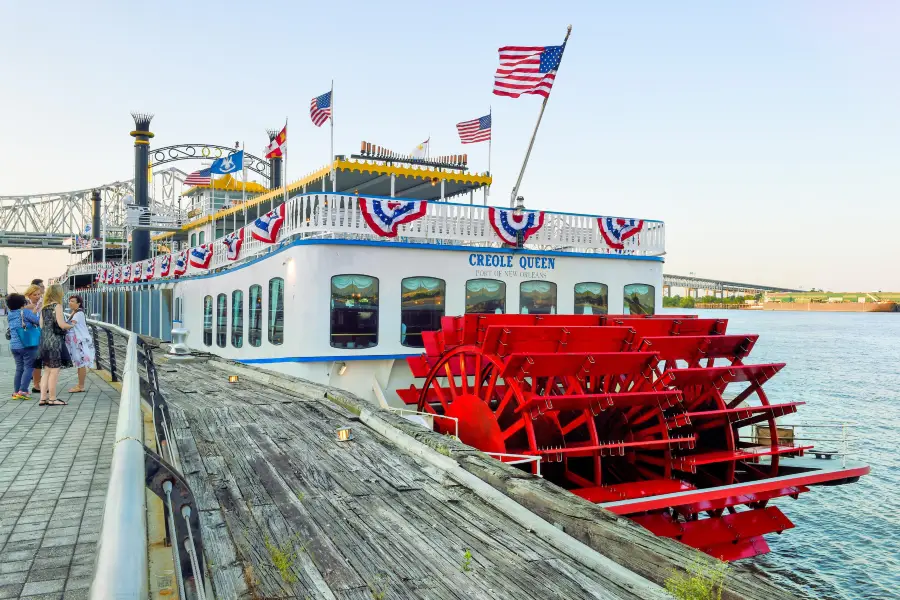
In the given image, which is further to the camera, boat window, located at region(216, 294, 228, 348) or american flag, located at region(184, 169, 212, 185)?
american flag, located at region(184, 169, 212, 185)

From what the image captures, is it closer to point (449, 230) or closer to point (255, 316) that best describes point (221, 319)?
point (255, 316)

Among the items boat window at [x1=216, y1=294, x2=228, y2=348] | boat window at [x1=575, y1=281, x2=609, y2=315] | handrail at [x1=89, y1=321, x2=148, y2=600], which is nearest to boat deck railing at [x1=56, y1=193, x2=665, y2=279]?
boat window at [x1=575, y1=281, x2=609, y2=315]

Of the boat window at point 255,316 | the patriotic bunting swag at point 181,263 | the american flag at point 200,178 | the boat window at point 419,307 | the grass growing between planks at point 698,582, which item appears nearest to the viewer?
the grass growing between planks at point 698,582

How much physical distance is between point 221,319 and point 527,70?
761 cm

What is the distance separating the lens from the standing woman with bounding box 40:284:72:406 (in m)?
7.73

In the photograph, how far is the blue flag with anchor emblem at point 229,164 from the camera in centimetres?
1622

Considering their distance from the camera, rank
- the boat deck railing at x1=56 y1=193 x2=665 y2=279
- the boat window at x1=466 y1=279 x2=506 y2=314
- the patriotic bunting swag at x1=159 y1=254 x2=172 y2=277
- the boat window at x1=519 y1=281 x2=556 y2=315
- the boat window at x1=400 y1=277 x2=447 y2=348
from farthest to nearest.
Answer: the patriotic bunting swag at x1=159 y1=254 x2=172 y2=277 < the boat window at x1=519 y1=281 x2=556 y2=315 < the boat window at x1=466 y1=279 x2=506 y2=314 < the boat window at x1=400 y1=277 x2=447 y2=348 < the boat deck railing at x1=56 y1=193 x2=665 y2=279

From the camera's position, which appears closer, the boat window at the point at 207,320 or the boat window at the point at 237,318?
the boat window at the point at 237,318

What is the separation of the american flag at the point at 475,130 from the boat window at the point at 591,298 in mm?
3423

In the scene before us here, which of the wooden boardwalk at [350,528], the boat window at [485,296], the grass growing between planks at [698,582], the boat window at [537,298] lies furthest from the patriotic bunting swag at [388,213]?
the grass growing between planks at [698,582]

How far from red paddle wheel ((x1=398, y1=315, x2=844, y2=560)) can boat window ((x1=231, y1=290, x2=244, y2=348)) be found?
385cm

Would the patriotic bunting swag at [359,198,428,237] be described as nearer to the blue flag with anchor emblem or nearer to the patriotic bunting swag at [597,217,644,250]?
the patriotic bunting swag at [597,217,644,250]

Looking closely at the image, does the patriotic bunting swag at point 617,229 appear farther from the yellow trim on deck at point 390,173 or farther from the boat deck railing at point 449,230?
the yellow trim on deck at point 390,173

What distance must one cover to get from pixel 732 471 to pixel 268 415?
18.6ft
